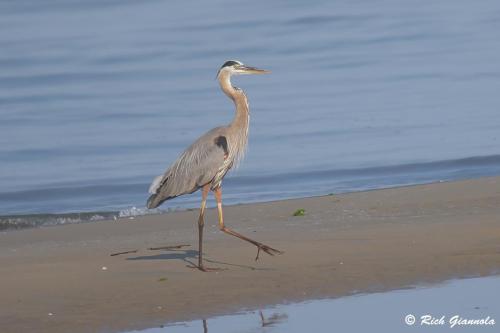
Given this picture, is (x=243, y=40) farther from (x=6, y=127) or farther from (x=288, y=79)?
(x=6, y=127)

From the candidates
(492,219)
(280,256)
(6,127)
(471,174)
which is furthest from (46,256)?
(6,127)

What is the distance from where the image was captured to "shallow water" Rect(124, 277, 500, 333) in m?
7.41

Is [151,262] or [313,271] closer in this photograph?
[313,271]

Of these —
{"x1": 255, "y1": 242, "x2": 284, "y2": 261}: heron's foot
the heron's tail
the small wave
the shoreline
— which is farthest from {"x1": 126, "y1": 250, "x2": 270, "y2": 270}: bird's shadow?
the small wave

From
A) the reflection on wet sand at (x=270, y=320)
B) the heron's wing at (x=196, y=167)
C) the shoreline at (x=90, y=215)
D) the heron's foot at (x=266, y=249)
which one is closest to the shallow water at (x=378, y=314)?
the reflection on wet sand at (x=270, y=320)

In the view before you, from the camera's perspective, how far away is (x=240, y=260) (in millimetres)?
9164

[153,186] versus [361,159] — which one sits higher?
[153,186]

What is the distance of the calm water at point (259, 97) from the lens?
15016mm

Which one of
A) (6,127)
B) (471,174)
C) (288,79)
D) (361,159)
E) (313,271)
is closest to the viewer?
(313,271)

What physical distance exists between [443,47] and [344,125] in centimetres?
698

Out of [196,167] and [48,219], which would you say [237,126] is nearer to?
[196,167]

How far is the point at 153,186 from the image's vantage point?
31.6ft

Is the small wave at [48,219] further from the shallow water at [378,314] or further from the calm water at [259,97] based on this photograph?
the shallow water at [378,314]

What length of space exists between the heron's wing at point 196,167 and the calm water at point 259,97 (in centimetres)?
369
